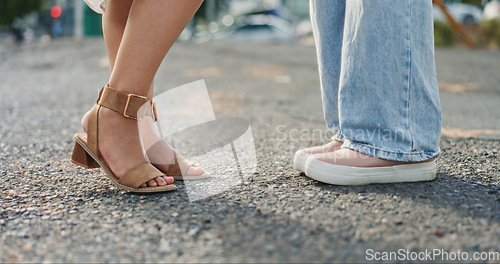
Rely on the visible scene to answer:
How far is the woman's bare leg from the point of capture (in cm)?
137

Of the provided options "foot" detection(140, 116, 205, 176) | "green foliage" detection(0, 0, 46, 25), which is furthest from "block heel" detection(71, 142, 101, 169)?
"green foliage" detection(0, 0, 46, 25)

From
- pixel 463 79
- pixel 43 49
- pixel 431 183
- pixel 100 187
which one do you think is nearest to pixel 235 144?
pixel 100 187

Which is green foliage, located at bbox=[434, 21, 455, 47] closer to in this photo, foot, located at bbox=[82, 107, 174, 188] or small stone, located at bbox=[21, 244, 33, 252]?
foot, located at bbox=[82, 107, 174, 188]

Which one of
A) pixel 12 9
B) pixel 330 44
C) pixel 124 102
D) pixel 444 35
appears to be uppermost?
pixel 12 9

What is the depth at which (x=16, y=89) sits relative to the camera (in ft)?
15.3

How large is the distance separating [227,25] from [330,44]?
1757cm

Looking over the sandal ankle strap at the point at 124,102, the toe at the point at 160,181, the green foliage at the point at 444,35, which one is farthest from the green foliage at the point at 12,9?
the toe at the point at 160,181

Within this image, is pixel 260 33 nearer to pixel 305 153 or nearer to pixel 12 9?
pixel 305 153

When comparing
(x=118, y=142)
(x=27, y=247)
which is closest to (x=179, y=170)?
(x=118, y=142)

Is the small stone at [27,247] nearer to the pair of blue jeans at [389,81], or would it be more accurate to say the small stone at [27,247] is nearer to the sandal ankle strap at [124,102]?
the sandal ankle strap at [124,102]

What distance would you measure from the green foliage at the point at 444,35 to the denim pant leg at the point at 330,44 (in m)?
8.76

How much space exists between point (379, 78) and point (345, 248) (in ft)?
2.00

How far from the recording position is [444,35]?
9836mm

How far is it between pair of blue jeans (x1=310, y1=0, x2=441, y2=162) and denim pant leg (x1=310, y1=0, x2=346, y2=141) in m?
Answer: 0.09
